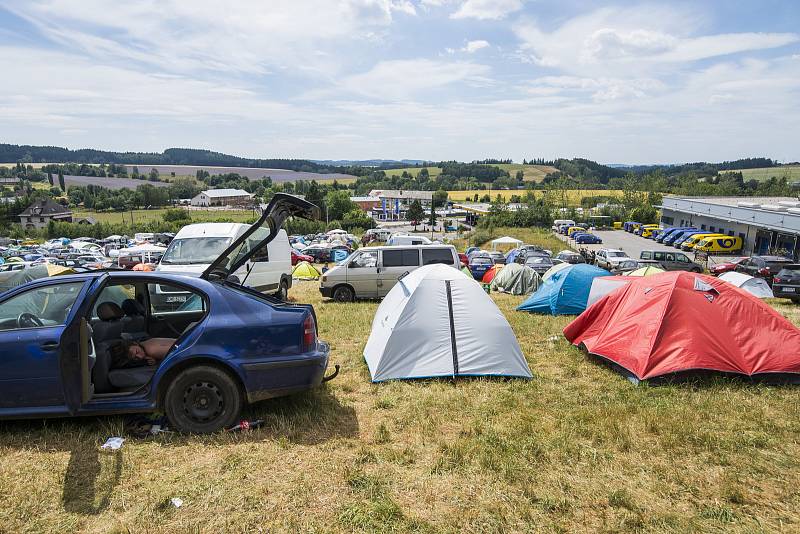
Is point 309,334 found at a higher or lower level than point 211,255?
higher

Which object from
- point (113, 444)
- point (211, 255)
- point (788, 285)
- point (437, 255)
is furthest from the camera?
point (788, 285)

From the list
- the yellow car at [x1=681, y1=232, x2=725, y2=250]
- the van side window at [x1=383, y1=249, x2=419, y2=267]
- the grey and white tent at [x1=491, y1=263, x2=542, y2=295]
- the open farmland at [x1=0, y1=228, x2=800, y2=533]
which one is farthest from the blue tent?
the yellow car at [x1=681, y1=232, x2=725, y2=250]

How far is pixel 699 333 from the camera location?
6895mm

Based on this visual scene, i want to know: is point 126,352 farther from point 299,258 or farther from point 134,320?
point 299,258

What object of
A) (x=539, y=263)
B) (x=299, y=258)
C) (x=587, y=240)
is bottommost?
(x=587, y=240)

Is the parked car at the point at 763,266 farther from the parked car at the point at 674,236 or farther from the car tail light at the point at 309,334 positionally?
the car tail light at the point at 309,334

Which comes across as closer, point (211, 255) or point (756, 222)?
point (211, 255)

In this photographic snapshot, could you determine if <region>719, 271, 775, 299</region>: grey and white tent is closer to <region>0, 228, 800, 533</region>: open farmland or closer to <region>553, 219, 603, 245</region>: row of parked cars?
<region>0, 228, 800, 533</region>: open farmland

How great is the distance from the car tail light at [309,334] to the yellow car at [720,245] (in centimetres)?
4084

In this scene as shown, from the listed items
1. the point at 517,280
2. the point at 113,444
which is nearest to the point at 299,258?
the point at 517,280

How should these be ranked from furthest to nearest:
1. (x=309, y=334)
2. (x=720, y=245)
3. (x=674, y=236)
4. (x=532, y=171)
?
(x=532, y=171) → (x=674, y=236) → (x=720, y=245) → (x=309, y=334)

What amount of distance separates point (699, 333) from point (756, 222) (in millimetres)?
37486

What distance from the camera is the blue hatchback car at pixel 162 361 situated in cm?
485

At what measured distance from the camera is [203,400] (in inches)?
203
